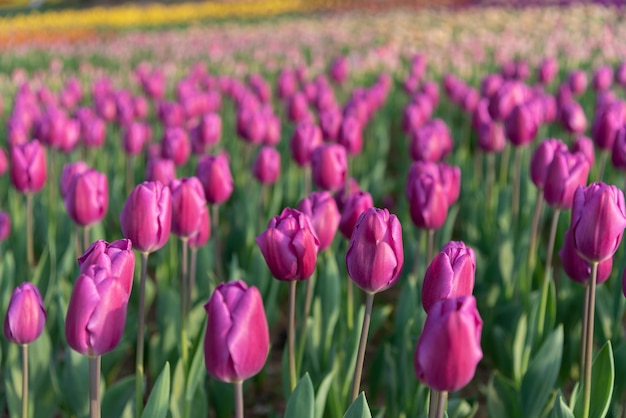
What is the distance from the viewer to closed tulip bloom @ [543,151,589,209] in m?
1.88

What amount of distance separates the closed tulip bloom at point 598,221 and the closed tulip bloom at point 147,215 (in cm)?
84

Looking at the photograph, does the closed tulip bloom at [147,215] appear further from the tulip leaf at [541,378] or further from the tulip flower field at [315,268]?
the tulip leaf at [541,378]

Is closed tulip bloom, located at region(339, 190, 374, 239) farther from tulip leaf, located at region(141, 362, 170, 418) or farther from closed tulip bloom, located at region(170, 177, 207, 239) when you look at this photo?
Answer: tulip leaf, located at region(141, 362, 170, 418)

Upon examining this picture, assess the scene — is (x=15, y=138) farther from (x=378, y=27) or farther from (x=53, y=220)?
(x=378, y=27)

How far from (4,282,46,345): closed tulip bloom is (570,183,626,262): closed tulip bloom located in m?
1.07

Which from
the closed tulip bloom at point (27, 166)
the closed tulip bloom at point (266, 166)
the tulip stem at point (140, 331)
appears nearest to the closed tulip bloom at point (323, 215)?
the tulip stem at point (140, 331)

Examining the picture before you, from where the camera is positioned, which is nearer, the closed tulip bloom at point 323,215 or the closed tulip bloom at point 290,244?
the closed tulip bloom at point 290,244

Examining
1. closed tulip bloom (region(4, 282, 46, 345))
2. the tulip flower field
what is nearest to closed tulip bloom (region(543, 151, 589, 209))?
the tulip flower field

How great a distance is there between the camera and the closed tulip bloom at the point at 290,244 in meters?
1.40

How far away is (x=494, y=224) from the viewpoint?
9.81 feet

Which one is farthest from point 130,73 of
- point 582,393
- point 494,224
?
point 582,393

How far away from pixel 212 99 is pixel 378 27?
8.63 m

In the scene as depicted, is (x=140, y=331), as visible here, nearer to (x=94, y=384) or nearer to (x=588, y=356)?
(x=94, y=384)

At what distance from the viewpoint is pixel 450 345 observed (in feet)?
3.31
